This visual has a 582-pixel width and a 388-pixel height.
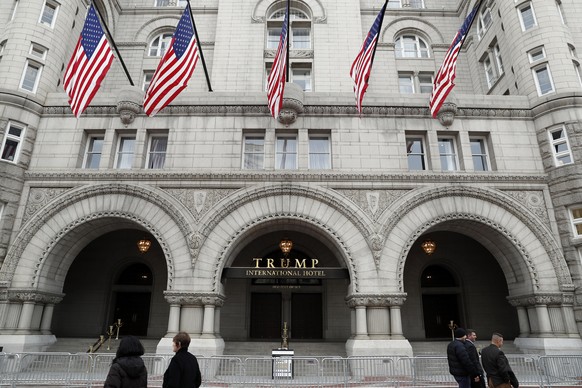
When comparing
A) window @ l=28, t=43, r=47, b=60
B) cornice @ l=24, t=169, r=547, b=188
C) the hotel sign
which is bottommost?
the hotel sign

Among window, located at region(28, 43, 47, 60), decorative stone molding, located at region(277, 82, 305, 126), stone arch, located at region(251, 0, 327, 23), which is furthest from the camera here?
stone arch, located at region(251, 0, 327, 23)

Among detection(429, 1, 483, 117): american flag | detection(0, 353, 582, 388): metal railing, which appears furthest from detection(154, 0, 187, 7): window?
detection(0, 353, 582, 388): metal railing

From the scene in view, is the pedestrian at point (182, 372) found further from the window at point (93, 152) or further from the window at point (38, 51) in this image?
the window at point (38, 51)

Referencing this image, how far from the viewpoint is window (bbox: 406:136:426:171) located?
17.5 meters

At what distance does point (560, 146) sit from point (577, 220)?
345cm

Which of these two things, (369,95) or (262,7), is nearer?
(369,95)

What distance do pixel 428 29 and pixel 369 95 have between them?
43.3 ft

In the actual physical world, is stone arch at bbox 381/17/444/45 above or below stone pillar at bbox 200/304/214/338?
above

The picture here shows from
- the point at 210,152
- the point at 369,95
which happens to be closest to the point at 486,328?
the point at 369,95

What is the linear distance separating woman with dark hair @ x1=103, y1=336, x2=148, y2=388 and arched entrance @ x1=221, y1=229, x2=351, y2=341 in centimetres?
1363

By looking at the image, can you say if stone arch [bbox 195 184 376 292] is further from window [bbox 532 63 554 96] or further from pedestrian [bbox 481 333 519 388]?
window [bbox 532 63 554 96]

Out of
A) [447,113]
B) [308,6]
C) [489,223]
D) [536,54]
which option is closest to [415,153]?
[447,113]

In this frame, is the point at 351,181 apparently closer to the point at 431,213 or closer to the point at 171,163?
the point at 431,213

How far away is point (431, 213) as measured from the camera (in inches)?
631
